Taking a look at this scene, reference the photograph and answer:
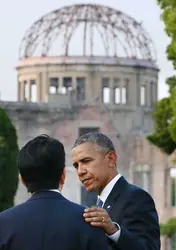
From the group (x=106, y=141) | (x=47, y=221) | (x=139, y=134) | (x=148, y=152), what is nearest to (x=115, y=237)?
(x=47, y=221)

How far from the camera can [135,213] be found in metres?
7.02

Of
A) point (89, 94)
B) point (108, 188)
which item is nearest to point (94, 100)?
point (89, 94)

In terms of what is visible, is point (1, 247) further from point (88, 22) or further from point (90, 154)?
point (88, 22)

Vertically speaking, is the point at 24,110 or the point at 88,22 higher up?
the point at 88,22

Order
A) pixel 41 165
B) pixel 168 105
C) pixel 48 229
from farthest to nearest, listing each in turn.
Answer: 1. pixel 168 105
2. pixel 41 165
3. pixel 48 229

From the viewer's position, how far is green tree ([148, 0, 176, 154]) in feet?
80.4

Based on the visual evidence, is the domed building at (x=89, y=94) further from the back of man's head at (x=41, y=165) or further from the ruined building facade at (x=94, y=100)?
the back of man's head at (x=41, y=165)

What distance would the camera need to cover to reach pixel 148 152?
62.0 meters

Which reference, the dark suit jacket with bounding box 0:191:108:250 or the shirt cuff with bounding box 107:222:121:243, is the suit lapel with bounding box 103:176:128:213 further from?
the dark suit jacket with bounding box 0:191:108:250

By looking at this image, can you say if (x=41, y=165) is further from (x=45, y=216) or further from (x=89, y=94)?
(x=89, y=94)

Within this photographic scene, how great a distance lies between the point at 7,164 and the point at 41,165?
34.3 metres

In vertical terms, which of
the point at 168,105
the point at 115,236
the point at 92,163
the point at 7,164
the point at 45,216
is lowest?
the point at 7,164

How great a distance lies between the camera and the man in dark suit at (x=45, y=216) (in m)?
6.15

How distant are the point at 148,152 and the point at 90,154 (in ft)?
180
